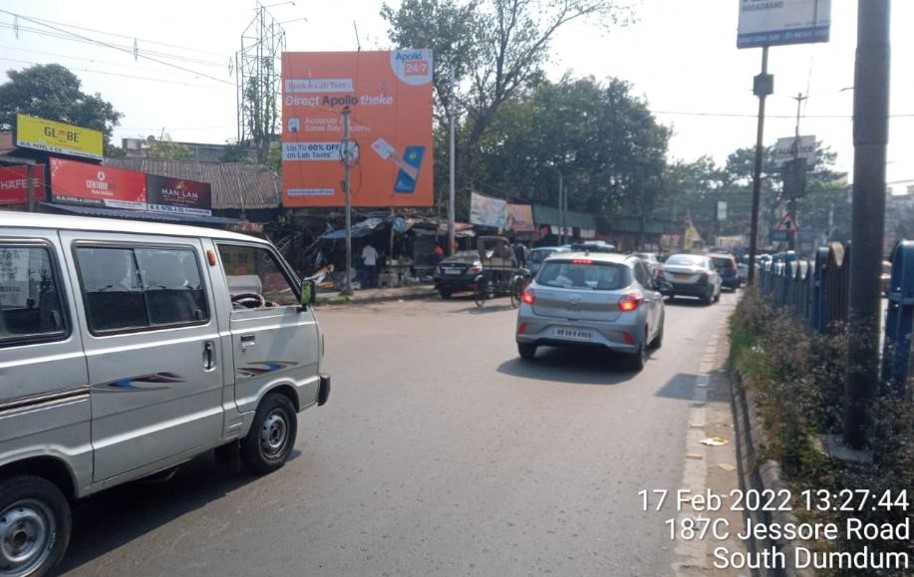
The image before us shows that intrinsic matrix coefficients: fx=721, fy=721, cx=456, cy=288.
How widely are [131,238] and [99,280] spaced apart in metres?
0.38

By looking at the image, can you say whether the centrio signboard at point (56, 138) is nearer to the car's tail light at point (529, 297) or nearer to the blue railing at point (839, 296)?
the car's tail light at point (529, 297)

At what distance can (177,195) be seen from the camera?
23.4 m

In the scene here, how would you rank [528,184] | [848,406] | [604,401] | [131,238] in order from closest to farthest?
[131,238] < [848,406] < [604,401] < [528,184]

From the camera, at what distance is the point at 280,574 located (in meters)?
3.87

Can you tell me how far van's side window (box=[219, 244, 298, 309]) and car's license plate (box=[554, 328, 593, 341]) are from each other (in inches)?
197

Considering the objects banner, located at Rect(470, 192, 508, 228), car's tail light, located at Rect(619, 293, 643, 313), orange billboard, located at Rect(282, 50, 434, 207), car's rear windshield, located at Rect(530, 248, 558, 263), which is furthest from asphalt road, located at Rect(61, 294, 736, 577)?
banner, located at Rect(470, 192, 508, 228)

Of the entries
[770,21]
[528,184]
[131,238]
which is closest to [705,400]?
[131,238]

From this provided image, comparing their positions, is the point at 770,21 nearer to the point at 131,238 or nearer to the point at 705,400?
the point at 705,400

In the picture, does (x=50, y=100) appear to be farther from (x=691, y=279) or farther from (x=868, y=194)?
(x=868, y=194)

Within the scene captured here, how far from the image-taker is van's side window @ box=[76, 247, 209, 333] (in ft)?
13.0

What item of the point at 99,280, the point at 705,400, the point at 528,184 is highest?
the point at 528,184

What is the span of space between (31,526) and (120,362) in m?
0.92

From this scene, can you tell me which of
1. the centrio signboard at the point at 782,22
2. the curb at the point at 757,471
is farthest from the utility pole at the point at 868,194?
the centrio signboard at the point at 782,22

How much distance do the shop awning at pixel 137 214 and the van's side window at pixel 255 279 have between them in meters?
14.9
